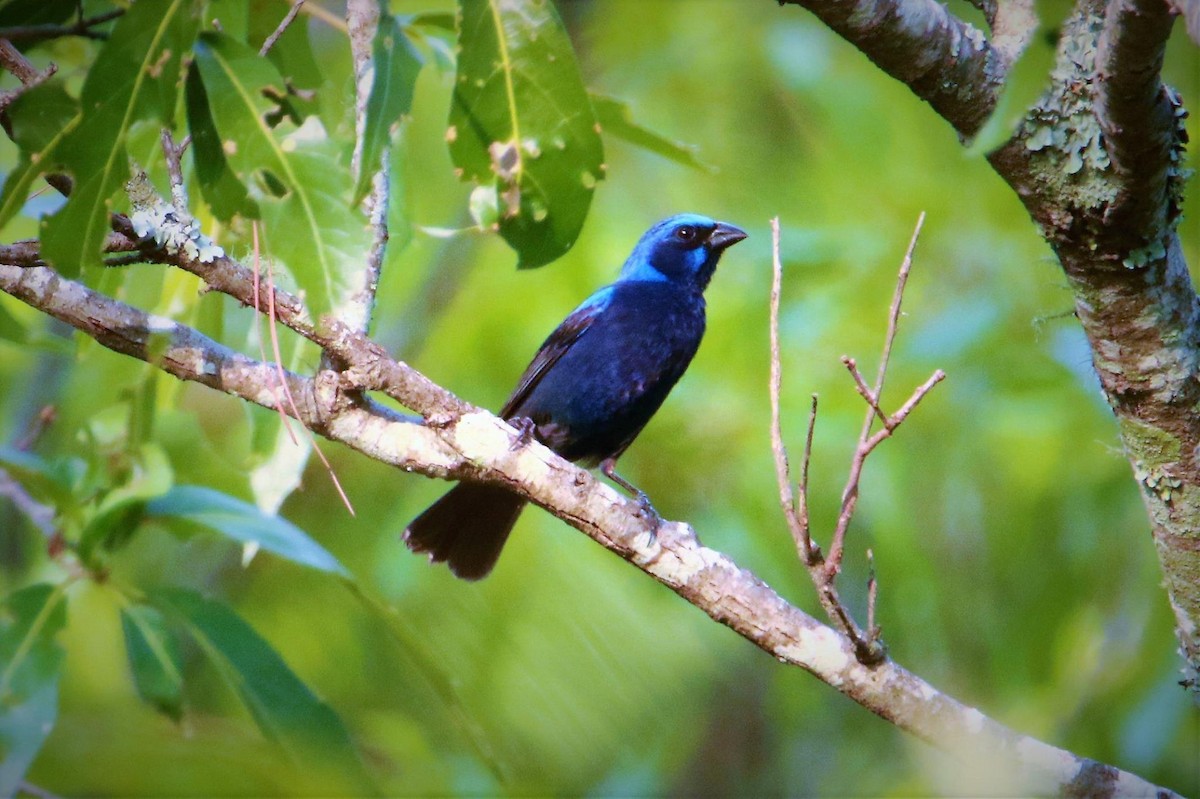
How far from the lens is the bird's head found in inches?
190

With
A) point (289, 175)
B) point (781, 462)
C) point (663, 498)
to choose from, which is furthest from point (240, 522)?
point (663, 498)

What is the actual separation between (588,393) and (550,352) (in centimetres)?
28

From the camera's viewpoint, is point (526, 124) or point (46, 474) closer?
point (526, 124)

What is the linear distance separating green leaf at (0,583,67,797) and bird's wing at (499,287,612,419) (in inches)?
69.7

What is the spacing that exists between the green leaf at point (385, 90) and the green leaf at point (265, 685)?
174cm

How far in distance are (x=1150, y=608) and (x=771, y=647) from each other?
2483mm

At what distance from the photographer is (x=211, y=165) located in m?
2.22

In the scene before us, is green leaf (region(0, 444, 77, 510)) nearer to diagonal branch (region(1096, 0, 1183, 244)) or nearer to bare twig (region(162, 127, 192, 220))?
bare twig (region(162, 127, 192, 220))

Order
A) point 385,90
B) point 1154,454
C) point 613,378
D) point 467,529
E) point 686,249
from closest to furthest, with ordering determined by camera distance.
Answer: point 385,90
point 1154,454
point 467,529
point 613,378
point 686,249

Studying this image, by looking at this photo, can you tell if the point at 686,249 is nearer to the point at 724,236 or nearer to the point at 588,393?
the point at 724,236

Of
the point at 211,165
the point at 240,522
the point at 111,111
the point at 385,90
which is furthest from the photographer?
the point at 240,522

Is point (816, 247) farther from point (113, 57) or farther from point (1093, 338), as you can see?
point (113, 57)

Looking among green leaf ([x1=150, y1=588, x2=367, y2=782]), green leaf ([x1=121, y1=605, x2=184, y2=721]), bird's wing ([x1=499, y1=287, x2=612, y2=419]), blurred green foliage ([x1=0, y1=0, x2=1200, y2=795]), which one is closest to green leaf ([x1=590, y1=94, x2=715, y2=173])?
blurred green foliage ([x1=0, y1=0, x2=1200, y2=795])

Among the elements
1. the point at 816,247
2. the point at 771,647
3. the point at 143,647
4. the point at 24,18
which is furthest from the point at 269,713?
the point at 816,247
